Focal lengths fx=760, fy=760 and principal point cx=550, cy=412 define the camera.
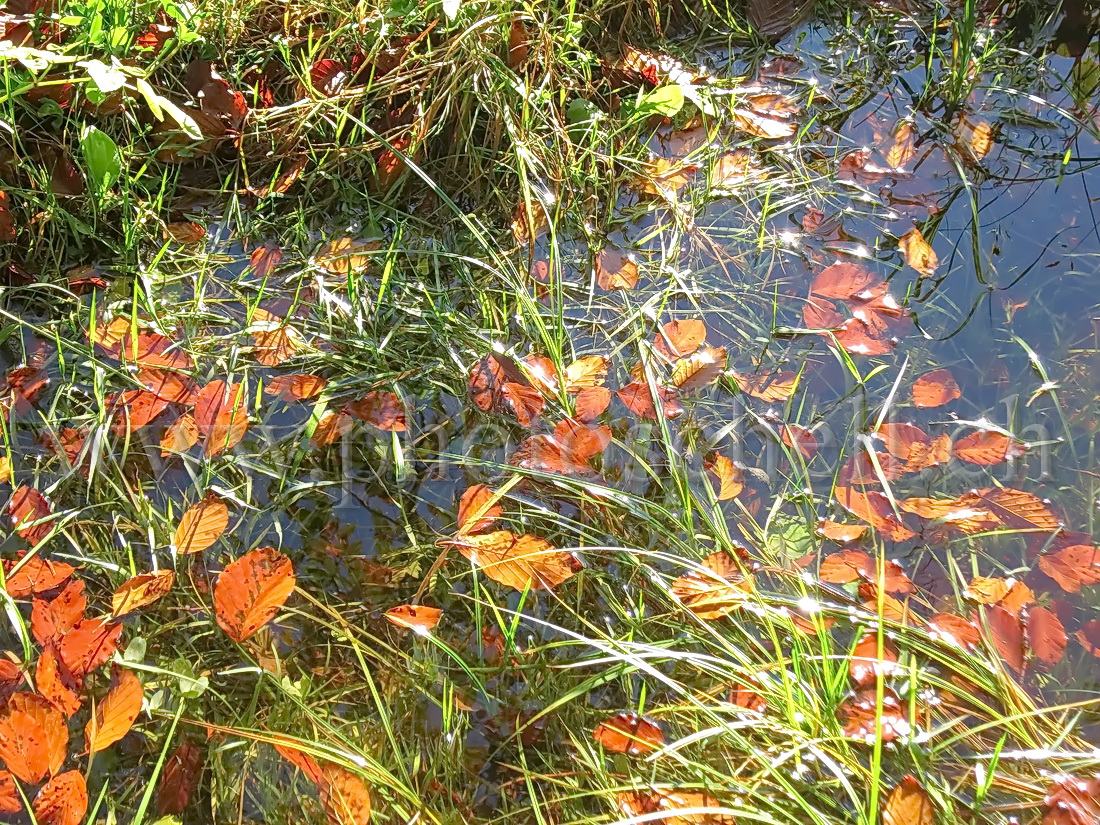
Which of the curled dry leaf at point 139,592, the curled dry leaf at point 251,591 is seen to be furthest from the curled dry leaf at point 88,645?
the curled dry leaf at point 251,591

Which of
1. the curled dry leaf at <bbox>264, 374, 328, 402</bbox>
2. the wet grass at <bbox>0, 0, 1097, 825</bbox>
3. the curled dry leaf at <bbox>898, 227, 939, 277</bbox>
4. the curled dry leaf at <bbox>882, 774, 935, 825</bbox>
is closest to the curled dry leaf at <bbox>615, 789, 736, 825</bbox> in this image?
the wet grass at <bbox>0, 0, 1097, 825</bbox>

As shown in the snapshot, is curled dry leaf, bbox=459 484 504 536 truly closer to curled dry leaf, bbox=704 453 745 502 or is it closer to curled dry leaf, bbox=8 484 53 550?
curled dry leaf, bbox=704 453 745 502

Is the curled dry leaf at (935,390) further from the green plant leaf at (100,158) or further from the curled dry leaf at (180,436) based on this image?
the green plant leaf at (100,158)

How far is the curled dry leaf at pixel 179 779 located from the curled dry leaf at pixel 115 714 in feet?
0.30

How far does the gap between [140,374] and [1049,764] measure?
1.82m

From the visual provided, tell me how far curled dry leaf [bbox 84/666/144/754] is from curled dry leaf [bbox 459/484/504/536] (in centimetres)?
58

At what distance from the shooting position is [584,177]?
1953 mm

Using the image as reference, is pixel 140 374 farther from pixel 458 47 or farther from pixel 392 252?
pixel 458 47

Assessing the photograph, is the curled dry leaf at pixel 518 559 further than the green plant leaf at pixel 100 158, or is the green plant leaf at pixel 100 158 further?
the green plant leaf at pixel 100 158

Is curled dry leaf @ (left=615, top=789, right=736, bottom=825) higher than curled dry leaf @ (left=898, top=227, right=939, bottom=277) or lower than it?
lower

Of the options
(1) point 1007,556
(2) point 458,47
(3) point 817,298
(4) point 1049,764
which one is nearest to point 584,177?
(2) point 458,47

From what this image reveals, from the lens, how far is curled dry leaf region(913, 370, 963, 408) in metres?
1.59

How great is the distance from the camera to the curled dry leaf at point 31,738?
1.11 meters

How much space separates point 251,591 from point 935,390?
1402mm
